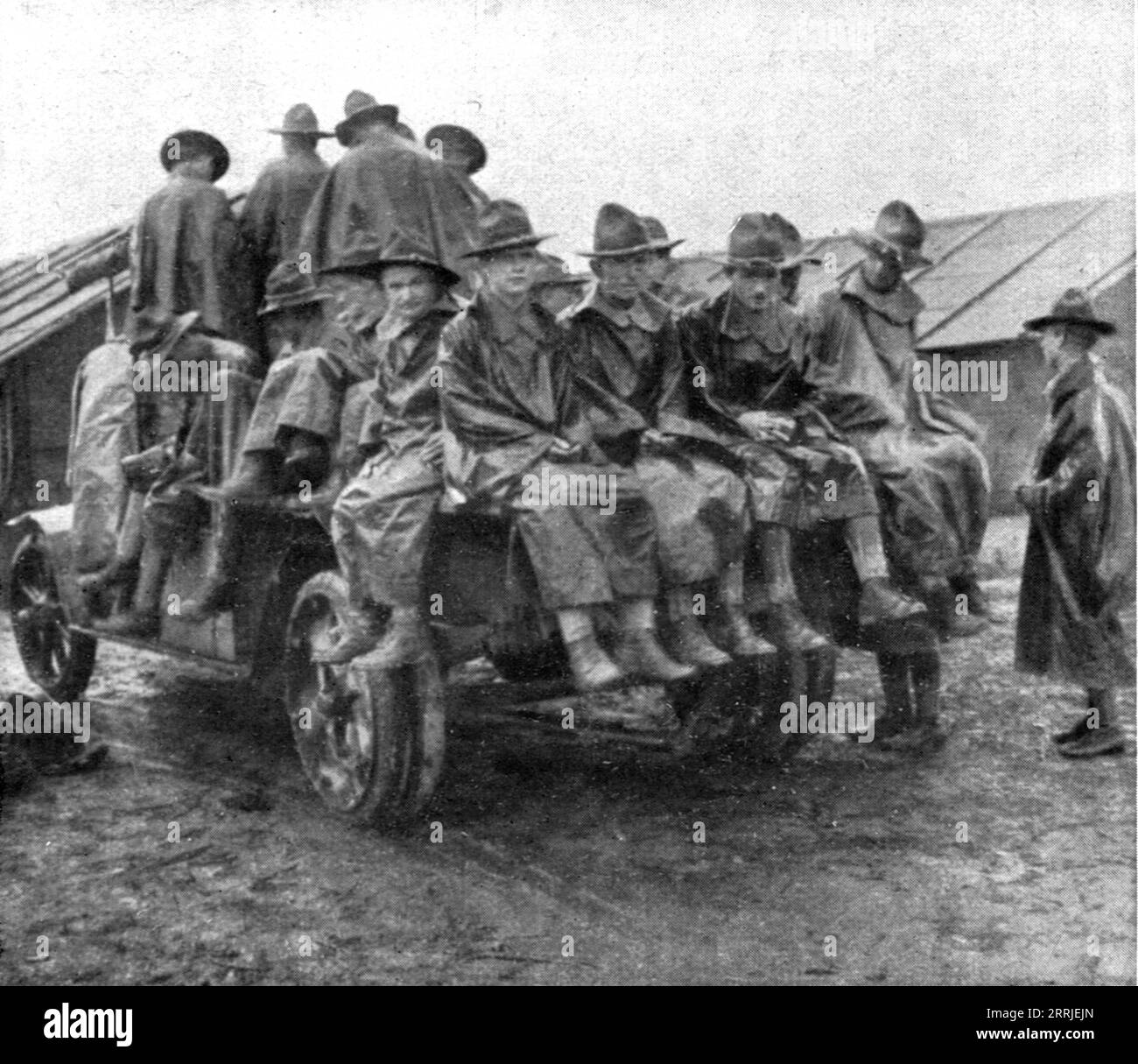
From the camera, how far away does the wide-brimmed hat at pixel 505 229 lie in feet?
15.9

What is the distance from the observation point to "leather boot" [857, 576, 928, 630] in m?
5.33

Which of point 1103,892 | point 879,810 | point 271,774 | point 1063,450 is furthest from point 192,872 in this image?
point 1063,450

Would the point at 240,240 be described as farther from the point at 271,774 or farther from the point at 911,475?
the point at 911,475

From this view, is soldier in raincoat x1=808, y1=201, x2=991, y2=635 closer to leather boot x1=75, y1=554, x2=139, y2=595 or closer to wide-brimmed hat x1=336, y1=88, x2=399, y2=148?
wide-brimmed hat x1=336, y1=88, x2=399, y2=148

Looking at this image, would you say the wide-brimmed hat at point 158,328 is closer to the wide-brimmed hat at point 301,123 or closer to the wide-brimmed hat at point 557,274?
the wide-brimmed hat at point 301,123

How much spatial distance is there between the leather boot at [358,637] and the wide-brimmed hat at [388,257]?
1247mm

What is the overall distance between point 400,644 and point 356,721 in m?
0.49

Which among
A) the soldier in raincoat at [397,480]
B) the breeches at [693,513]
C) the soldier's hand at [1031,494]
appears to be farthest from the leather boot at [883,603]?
the soldier in raincoat at [397,480]

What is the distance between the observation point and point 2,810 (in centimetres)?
545

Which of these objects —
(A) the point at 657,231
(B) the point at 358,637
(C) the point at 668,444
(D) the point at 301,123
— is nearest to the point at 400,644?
(B) the point at 358,637

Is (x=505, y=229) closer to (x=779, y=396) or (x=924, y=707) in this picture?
(x=779, y=396)

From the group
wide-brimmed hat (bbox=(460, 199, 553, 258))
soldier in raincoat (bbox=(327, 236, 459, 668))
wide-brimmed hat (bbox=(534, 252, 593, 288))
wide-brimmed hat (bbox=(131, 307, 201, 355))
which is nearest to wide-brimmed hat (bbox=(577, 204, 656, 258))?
wide-brimmed hat (bbox=(534, 252, 593, 288))

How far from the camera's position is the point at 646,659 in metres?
4.63
